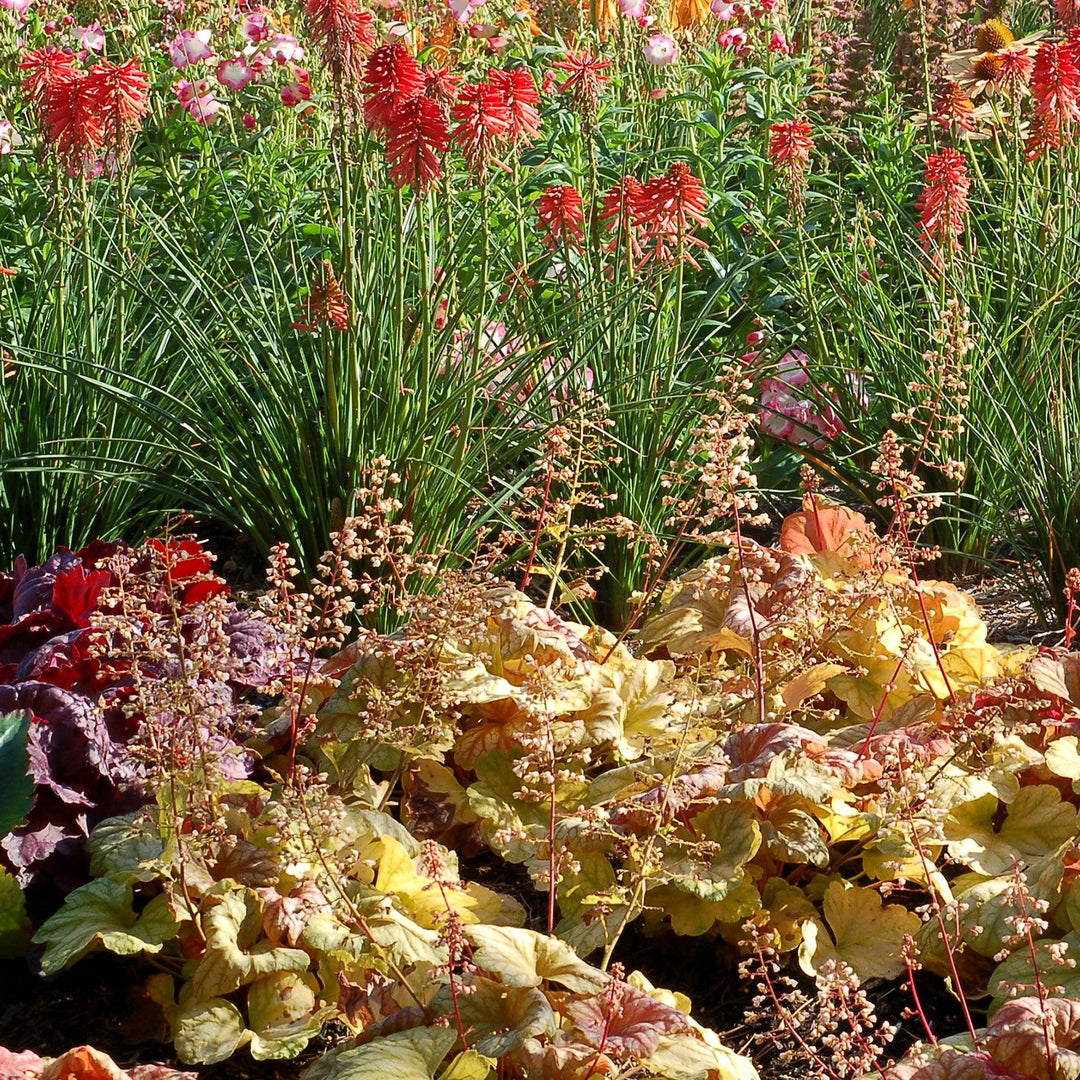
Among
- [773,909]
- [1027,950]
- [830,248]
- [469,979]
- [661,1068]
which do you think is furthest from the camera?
[830,248]

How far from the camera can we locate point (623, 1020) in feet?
5.37

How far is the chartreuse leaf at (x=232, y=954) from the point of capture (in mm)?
1861

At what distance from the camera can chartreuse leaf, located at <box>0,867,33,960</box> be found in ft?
6.65

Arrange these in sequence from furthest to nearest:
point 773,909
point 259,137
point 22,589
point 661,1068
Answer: point 259,137
point 22,589
point 773,909
point 661,1068

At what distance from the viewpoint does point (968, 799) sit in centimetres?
221

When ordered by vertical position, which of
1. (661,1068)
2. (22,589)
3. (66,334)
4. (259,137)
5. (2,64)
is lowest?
(661,1068)

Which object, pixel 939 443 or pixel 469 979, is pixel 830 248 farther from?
pixel 469 979

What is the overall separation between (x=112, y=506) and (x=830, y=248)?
251cm

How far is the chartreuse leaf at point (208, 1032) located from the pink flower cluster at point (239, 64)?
2902mm

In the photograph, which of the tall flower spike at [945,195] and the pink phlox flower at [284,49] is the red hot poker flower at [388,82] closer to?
the tall flower spike at [945,195]

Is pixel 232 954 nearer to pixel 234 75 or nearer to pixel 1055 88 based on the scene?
pixel 1055 88

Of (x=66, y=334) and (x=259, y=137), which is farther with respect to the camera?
(x=259, y=137)

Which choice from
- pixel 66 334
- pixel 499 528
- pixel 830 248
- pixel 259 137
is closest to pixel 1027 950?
pixel 499 528

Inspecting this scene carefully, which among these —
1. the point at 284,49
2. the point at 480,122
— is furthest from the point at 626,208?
the point at 284,49
